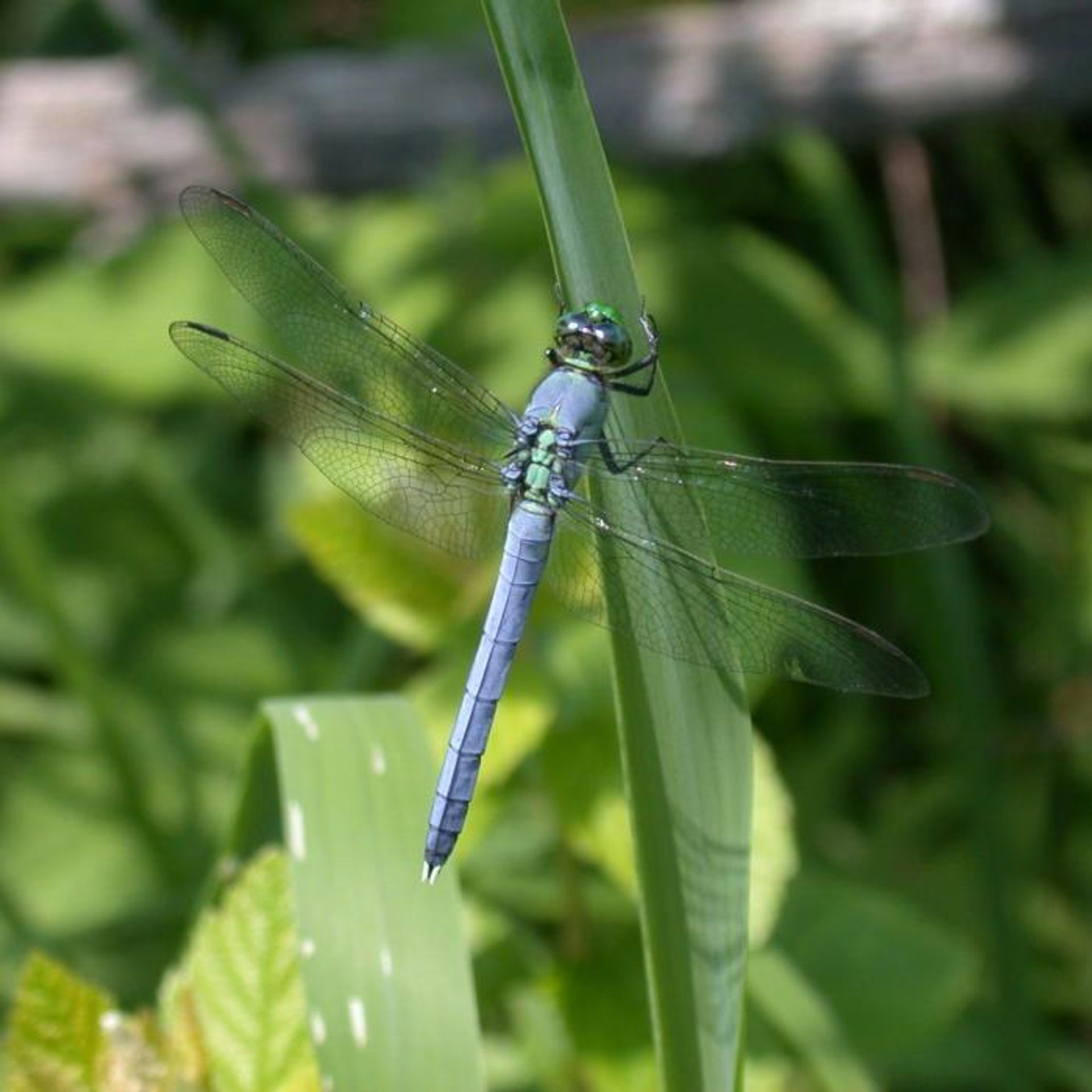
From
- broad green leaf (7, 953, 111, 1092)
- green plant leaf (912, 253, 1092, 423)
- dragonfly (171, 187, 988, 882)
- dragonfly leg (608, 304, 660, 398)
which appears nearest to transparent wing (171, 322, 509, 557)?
dragonfly (171, 187, 988, 882)

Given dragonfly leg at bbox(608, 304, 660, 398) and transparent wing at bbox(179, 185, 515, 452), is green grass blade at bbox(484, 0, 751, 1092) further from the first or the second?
transparent wing at bbox(179, 185, 515, 452)

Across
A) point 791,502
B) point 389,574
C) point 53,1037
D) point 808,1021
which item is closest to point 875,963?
point 808,1021

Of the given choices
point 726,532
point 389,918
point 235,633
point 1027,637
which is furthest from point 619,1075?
point 1027,637

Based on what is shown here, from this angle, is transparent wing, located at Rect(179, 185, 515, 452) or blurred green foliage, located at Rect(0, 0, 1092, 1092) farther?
blurred green foliage, located at Rect(0, 0, 1092, 1092)

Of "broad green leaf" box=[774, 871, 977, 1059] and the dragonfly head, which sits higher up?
the dragonfly head

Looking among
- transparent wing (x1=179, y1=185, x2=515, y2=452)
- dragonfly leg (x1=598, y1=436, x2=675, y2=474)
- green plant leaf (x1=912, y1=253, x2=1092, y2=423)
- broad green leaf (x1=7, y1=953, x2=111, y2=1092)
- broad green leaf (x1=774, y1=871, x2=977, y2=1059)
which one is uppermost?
green plant leaf (x1=912, y1=253, x2=1092, y2=423)

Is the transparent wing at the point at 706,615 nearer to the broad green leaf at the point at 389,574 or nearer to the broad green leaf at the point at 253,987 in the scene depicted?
the broad green leaf at the point at 389,574
